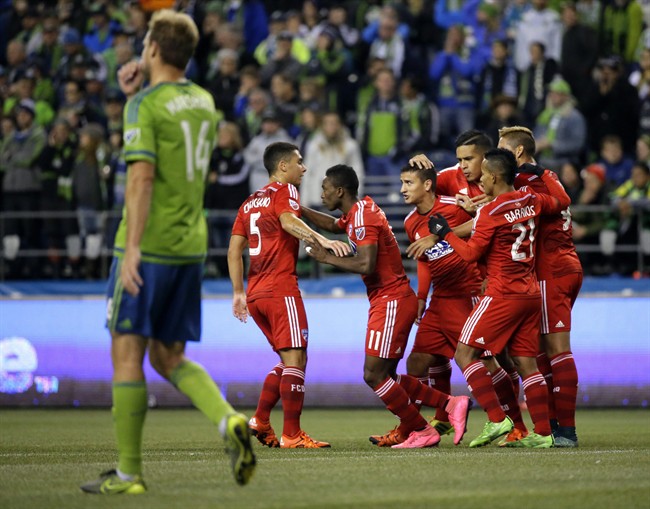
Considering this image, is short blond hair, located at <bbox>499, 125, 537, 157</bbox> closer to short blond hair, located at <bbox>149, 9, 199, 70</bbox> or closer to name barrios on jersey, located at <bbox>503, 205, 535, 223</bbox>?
name barrios on jersey, located at <bbox>503, 205, 535, 223</bbox>

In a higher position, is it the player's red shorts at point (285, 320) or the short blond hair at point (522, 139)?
the short blond hair at point (522, 139)

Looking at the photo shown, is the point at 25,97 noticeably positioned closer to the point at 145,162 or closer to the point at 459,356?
the point at 459,356

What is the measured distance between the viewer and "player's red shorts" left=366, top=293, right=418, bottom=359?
915 cm

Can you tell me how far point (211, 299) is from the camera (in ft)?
47.6

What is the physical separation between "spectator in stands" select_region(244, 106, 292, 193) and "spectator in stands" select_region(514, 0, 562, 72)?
12.0 feet

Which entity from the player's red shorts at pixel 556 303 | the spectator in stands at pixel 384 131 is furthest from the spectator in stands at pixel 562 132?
the player's red shorts at pixel 556 303

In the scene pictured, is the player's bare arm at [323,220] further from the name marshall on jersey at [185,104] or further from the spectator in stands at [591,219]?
the spectator in stands at [591,219]

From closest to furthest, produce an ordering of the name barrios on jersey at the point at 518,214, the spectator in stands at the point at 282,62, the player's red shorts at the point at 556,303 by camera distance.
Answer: the name barrios on jersey at the point at 518,214
the player's red shorts at the point at 556,303
the spectator in stands at the point at 282,62

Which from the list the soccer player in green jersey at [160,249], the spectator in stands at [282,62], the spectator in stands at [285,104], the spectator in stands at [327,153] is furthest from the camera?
the spectator in stands at [282,62]

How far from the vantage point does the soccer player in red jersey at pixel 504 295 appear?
28.8 ft

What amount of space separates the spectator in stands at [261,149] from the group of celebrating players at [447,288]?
710 cm

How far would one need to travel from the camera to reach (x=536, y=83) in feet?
56.6

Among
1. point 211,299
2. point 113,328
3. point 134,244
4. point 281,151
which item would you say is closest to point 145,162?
point 134,244

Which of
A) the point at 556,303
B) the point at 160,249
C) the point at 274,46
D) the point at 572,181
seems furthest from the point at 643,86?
the point at 160,249
